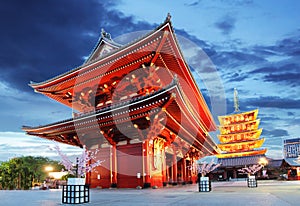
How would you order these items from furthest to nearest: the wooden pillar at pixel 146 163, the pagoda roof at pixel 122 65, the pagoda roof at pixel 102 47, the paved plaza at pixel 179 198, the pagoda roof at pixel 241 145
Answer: the pagoda roof at pixel 241 145
the pagoda roof at pixel 102 47
the wooden pillar at pixel 146 163
the pagoda roof at pixel 122 65
the paved plaza at pixel 179 198

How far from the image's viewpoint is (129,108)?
2061 cm

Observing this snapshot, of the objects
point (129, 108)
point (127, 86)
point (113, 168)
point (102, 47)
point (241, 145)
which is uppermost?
point (102, 47)

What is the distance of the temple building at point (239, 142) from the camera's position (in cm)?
6569

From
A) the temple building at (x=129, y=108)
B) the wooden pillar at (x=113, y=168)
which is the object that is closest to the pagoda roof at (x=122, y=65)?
the temple building at (x=129, y=108)

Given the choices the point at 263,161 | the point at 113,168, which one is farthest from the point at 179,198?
the point at 263,161

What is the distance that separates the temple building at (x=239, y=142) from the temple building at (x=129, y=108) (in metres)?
42.3

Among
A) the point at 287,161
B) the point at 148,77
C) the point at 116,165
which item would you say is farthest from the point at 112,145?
the point at 287,161

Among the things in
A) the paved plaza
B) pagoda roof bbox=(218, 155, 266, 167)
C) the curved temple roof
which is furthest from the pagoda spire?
the paved plaza

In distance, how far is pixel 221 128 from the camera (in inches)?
2928

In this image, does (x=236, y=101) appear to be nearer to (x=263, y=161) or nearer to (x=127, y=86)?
(x=263, y=161)

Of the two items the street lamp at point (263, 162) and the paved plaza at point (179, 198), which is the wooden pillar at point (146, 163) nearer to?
the paved plaza at point (179, 198)

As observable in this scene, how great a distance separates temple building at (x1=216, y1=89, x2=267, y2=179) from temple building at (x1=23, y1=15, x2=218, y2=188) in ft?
139

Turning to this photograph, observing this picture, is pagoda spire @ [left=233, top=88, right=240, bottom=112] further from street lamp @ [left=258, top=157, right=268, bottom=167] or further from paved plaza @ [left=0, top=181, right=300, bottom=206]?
paved plaza @ [left=0, top=181, right=300, bottom=206]

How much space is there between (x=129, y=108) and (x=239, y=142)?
2184 inches
